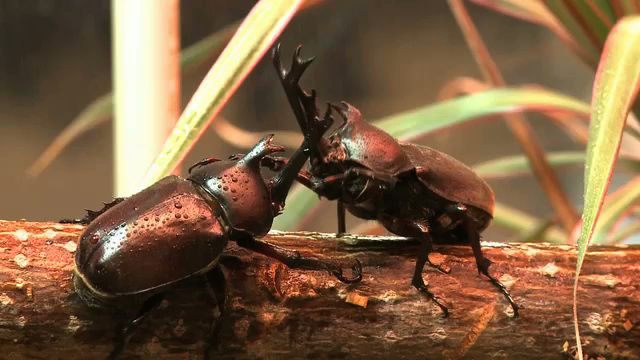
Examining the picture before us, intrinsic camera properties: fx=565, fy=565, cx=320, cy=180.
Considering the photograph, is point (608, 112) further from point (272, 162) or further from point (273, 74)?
point (273, 74)

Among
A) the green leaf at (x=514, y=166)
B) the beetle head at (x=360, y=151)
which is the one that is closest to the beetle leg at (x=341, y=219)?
the beetle head at (x=360, y=151)

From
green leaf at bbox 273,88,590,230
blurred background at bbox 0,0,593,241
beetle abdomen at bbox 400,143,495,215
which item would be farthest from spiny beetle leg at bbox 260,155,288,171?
blurred background at bbox 0,0,593,241

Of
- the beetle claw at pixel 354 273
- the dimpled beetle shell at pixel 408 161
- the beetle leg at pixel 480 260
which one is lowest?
the beetle claw at pixel 354 273

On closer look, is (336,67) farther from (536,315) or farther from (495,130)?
(536,315)

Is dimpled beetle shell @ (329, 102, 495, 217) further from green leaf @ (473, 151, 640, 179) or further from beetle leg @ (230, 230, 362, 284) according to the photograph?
green leaf @ (473, 151, 640, 179)

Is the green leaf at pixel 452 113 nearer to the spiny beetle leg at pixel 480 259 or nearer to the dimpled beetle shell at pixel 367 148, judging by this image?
the dimpled beetle shell at pixel 367 148

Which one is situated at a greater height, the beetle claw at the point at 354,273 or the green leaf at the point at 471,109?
the green leaf at the point at 471,109
